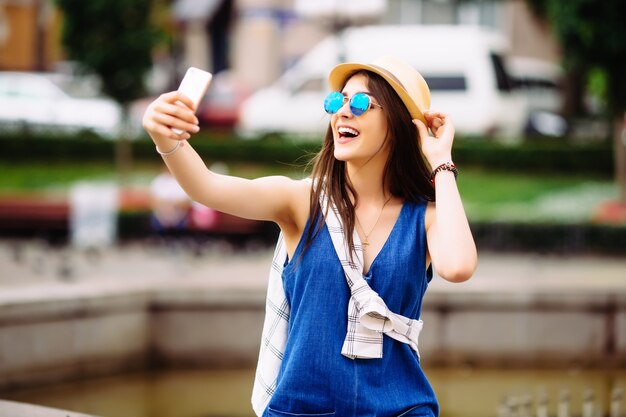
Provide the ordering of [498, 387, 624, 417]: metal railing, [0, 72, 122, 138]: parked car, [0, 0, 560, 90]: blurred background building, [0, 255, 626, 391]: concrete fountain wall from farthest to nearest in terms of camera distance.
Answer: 1. [0, 0, 560, 90]: blurred background building
2. [0, 72, 122, 138]: parked car
3. [0, 255, 626, 391]: concrete fountain wall
4. [498, 387, 624, 417]: metal railing

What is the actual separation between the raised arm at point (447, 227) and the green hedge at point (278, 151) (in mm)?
14504

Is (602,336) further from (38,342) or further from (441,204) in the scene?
(441,204)

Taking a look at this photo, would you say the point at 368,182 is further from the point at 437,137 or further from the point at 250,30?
the point at 250,30

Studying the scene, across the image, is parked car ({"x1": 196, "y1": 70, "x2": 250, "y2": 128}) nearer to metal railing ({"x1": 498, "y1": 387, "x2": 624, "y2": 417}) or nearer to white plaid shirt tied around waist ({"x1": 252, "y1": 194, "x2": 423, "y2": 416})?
metal railing ({"x1": 498, "y1": 387, "x2": 624, "y2": 417})

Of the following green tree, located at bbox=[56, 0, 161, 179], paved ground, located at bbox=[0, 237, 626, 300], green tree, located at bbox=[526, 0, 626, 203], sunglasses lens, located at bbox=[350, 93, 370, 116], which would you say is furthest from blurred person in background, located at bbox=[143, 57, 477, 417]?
green tree, located at bbox=[56, 0, 161, 179]

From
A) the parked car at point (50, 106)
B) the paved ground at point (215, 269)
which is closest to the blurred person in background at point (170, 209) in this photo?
the paved ground at point (215, 269)

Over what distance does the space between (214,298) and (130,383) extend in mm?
894

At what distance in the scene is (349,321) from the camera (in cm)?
292

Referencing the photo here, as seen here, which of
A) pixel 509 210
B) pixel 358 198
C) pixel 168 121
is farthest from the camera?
pixel 509 210

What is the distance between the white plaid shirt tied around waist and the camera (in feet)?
9.48

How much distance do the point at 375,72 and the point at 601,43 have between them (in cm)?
1220

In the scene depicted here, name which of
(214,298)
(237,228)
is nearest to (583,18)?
(237,228)

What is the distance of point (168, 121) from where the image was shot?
2701mm

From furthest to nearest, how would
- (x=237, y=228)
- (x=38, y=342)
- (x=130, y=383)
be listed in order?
(x=237, y=228), (x=130, y=383), (x=38, y=342)
